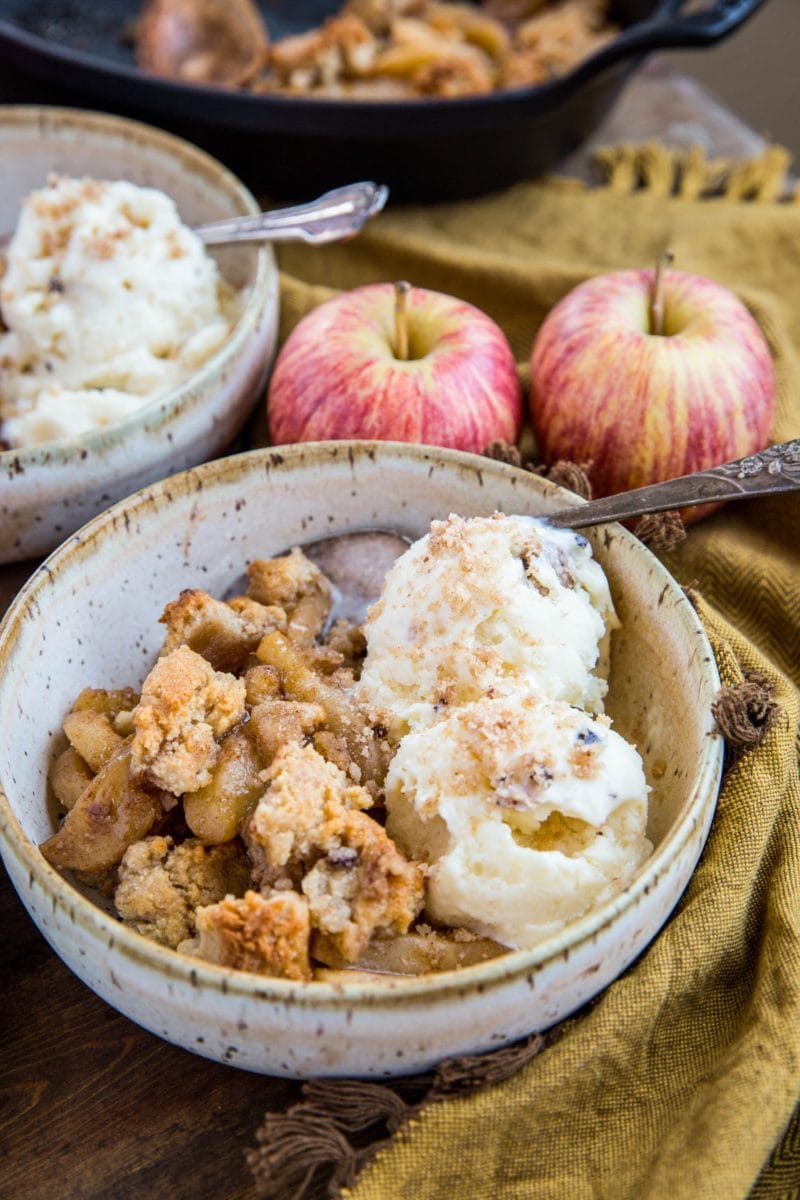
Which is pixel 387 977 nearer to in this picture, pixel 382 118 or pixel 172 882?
pixel 172 882

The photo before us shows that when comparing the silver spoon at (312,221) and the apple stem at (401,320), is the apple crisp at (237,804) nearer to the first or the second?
the apple stem at (401,320)

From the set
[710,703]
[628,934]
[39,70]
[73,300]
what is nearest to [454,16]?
[39,70]

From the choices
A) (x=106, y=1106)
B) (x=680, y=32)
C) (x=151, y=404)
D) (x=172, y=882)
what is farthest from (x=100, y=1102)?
Answer: (x=680, y=32)

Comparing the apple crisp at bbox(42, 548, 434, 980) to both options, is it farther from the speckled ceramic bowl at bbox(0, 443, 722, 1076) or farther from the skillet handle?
the skillet handle

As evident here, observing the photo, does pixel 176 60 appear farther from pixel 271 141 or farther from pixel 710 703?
pixel 710 703

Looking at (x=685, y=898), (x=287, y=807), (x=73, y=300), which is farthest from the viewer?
(x=73, y=300)

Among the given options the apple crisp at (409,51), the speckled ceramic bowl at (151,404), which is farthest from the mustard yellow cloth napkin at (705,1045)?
the apple crisp at (409,51)
